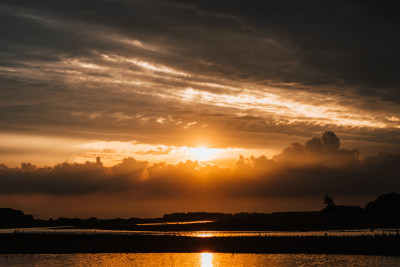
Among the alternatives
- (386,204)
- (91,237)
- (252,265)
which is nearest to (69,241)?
(91,237)

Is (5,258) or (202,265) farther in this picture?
(5,258)

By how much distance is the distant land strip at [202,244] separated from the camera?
76.4 m

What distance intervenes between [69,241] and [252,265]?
47.5 m

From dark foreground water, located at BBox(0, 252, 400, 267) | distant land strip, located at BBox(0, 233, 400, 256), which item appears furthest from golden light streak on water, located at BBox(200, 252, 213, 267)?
distant land strip, located at BBox(0, 233, 400, 256)

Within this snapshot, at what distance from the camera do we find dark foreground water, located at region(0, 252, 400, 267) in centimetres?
6562

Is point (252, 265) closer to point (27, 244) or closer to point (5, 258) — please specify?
point (5, 258)

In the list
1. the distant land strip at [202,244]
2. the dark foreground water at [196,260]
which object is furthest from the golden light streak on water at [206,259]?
the distant land strip at [202,244]

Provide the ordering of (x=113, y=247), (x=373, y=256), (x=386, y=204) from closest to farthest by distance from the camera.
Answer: (x=373, y=256), (x=113, y=247), (x=386, y=204)

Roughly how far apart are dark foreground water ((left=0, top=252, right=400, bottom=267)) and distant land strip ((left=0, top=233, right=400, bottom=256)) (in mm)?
3897

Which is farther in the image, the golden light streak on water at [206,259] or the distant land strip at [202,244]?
the distant land strip at [202,244]

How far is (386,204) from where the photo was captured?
566 feet

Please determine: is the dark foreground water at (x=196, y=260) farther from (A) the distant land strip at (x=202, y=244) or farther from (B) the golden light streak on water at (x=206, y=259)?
(A) the distant land strip at (x=202, y=244)

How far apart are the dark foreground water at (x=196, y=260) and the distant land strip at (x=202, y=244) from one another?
390 centimetres

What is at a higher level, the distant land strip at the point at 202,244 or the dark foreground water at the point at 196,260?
the distant land strip at the point at 202,244
